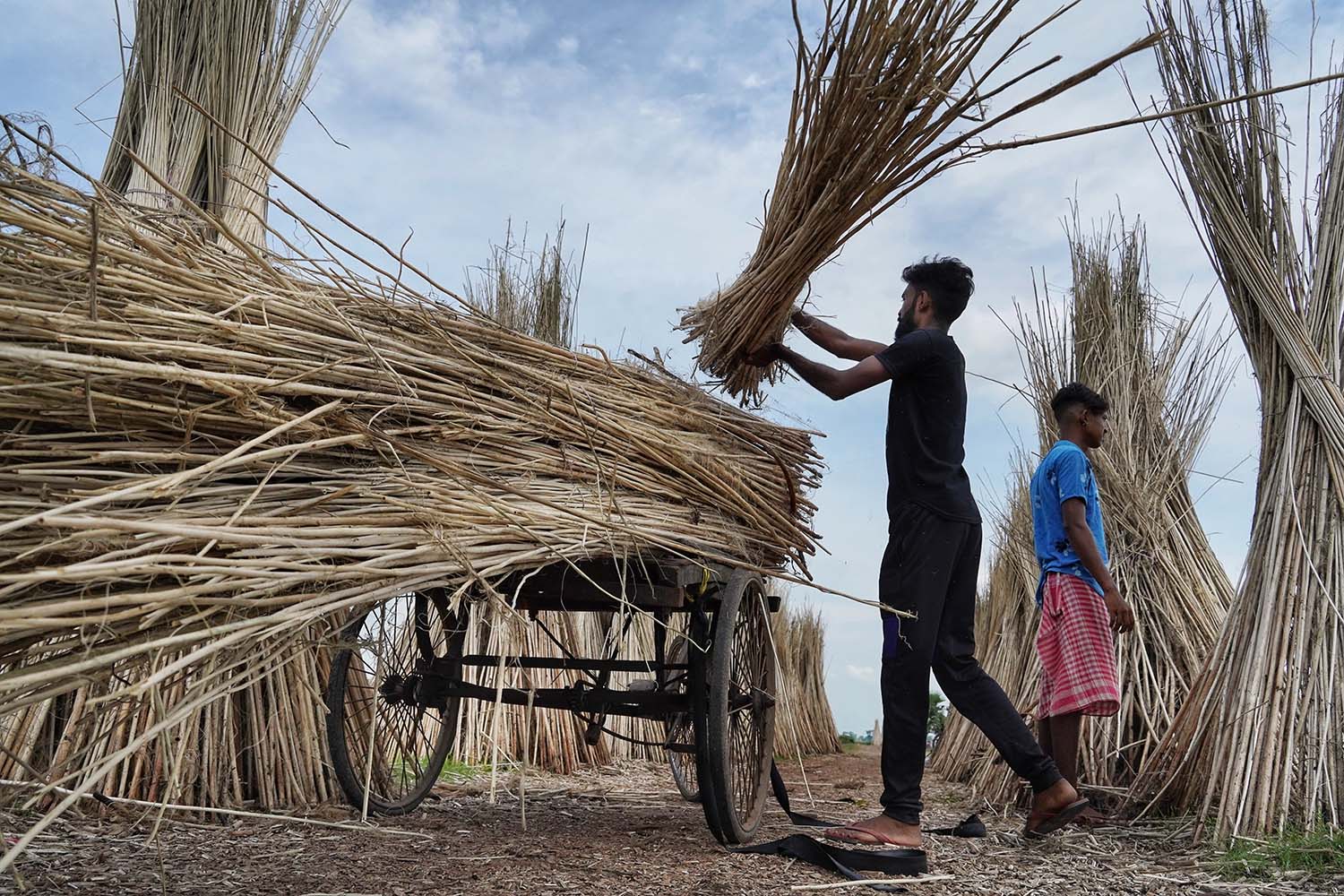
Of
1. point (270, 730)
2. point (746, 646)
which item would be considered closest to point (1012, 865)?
point (746, 646)

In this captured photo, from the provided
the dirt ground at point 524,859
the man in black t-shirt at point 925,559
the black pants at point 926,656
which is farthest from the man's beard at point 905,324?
the dirt ground at point 524,859

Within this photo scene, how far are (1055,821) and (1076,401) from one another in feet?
4.89

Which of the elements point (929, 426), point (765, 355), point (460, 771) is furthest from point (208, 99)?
point (460, 771)

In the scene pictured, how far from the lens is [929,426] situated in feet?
9.45

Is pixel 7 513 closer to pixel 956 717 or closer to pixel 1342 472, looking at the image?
pixel 1342 472

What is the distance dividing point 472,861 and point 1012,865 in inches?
57.5

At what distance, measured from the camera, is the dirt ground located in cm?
232

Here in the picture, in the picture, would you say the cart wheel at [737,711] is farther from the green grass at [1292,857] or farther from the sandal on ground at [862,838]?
the green grass at [1292,857]

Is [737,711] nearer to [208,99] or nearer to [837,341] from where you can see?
[837,341]

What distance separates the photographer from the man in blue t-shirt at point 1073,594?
3.40 metres

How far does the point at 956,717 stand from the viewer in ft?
18.4

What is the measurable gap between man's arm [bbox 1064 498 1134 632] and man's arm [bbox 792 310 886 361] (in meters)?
0.90

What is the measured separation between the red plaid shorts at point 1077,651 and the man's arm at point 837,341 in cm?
114

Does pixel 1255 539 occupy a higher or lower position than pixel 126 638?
higher
